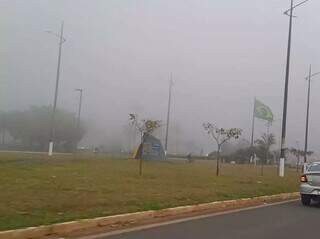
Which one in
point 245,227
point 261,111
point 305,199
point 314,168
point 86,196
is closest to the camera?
point 245,227

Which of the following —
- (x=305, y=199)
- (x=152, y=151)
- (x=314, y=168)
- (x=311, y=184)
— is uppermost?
(x=152, y=151)

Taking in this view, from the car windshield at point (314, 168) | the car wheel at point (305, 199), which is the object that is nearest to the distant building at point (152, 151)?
the car wheel at point (305, 199)

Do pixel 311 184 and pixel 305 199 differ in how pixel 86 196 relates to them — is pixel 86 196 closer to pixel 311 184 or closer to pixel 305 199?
pixel 311 184

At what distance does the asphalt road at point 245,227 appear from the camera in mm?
11766

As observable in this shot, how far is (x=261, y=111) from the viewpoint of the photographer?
51188mm

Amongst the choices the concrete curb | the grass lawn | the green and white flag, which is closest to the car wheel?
the concrete curb

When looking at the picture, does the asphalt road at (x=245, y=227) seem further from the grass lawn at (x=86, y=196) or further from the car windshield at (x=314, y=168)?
the car windshield at (x=314, y=168)

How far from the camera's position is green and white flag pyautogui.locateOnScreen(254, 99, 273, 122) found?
166 feet

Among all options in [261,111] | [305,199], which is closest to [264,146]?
[261,111]

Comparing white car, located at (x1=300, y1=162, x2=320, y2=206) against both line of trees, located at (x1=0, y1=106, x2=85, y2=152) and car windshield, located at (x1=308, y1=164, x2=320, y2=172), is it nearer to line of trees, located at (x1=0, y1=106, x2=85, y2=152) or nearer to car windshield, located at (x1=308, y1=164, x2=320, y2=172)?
car windshield, located at (x1=308, y1=164, x2=320, y2=172)

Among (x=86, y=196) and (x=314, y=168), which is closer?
(x=86, y=196)

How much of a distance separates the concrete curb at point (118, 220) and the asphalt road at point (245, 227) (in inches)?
34.8

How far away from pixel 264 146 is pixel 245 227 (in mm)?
64129

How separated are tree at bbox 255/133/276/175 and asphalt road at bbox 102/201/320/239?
175 ft
